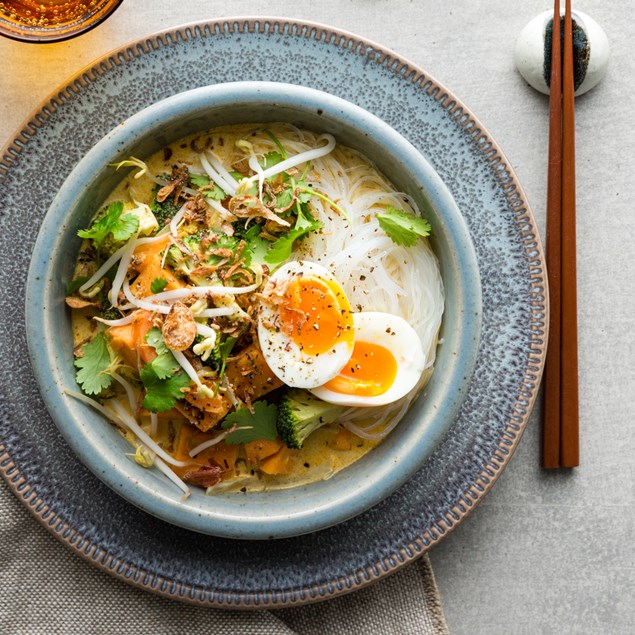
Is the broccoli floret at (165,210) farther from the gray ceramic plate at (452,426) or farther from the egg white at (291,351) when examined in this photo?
the egg white at (291,351)

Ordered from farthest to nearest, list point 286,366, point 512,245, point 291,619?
point 291,619 → point 512,245 → point 286,366

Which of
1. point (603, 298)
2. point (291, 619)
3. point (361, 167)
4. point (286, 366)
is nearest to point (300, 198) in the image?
point (361, 167)

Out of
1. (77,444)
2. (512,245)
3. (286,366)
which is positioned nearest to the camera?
(77,444)

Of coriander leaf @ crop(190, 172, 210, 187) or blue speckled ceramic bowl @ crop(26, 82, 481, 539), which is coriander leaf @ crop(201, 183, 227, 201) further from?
blue speckled ceramic bowl @ crop(26, 82, 481, 539)

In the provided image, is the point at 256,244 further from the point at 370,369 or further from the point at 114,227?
the point at 370,369

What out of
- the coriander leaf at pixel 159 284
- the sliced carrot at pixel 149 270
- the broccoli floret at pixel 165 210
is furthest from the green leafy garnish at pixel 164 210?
the coriander leaf at pixel 159 284

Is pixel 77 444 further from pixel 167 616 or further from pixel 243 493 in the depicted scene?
pixel 167 616

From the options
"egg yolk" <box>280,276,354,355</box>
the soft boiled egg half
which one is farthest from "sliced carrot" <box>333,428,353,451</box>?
"egg yolk" <box>280,276,354,355</box>
